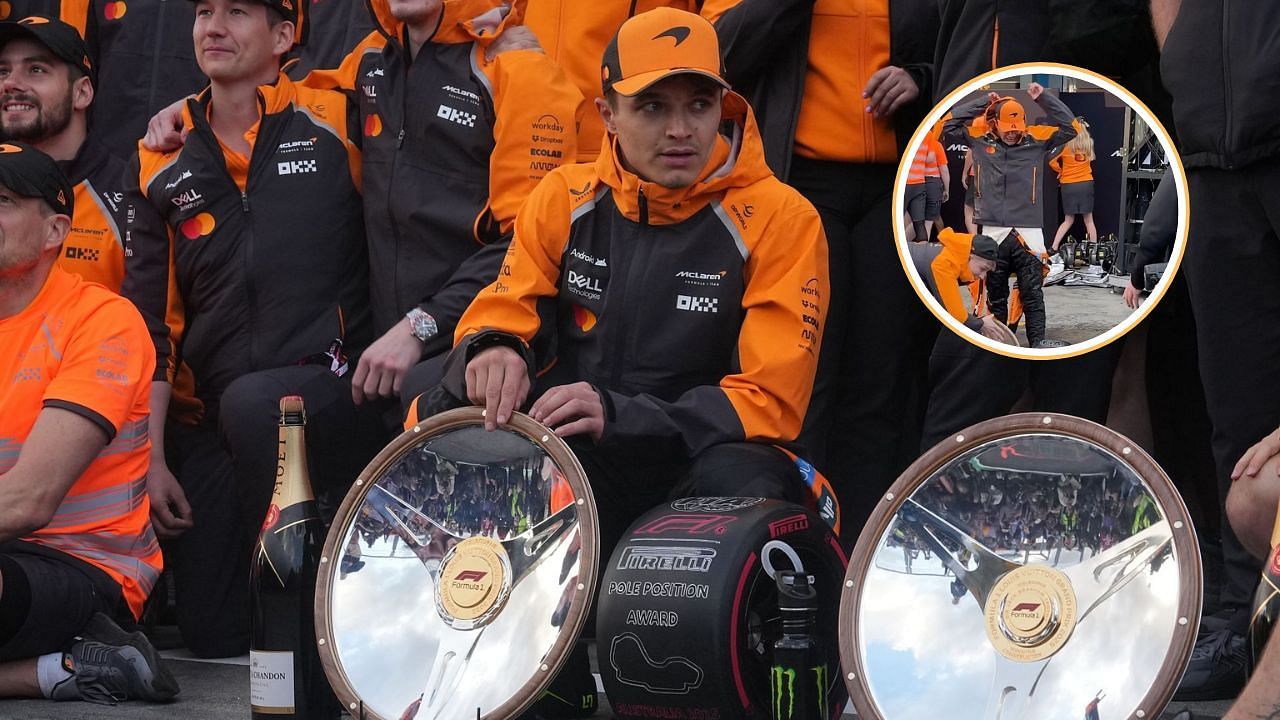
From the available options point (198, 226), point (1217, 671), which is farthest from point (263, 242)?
point (1217, 671)

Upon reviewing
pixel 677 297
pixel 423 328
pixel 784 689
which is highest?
pixel 677 297

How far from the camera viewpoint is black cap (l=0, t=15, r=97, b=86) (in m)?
4.93

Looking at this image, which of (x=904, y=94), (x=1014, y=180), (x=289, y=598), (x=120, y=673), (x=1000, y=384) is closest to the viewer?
(x=1014, y=180)

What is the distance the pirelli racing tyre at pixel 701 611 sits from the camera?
2.91 metres

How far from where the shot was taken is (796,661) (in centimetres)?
284

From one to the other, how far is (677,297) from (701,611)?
3.11ft

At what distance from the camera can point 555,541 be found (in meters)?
3.15

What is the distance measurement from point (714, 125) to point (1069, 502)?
1289 millimetres

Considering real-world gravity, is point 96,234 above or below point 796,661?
above

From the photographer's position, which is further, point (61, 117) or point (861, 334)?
point (61, 117)

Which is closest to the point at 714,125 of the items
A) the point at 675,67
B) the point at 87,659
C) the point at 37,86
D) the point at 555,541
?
the point at 675,67

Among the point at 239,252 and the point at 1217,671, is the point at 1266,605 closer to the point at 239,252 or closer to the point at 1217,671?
the point at 1217,671

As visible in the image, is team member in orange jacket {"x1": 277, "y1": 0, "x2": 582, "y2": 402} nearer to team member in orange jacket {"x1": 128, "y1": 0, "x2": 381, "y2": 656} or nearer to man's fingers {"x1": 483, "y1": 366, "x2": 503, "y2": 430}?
team member in orange jacket {"x1": 128, "y1": 0, "x2": 381, "y2": 656}

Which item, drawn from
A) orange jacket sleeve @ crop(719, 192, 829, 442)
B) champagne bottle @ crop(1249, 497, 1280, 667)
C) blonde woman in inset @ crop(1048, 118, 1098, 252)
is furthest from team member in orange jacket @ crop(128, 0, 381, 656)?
champagne bottle @ crop(1249, 497, 1280, 667)
